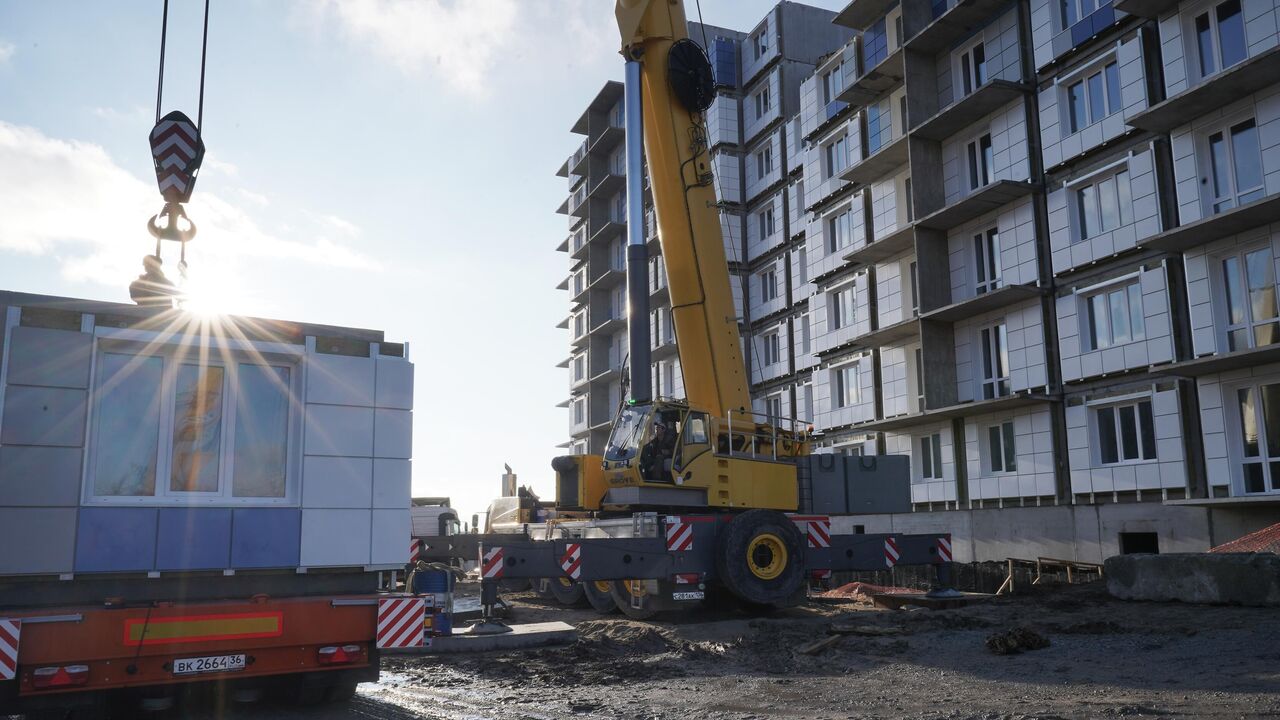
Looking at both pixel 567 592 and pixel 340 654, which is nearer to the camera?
pixel 340 654

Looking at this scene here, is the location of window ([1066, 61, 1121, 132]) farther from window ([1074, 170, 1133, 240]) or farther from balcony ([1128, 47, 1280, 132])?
balcony ([1128, 47, 1280, 132])

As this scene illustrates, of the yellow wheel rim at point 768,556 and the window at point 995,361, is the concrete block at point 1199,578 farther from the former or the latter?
the window at point 995,361

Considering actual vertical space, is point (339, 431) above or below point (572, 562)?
above

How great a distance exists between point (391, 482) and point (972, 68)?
907 inches

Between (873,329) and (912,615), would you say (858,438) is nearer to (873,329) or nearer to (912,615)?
(873,329)

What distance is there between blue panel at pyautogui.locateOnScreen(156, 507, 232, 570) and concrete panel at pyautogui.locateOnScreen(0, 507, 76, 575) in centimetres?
57

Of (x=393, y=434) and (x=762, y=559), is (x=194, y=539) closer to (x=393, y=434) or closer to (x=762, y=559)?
(x=393, y=434)

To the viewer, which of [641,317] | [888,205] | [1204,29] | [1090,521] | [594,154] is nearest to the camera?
[641,317]

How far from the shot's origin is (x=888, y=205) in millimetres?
29375

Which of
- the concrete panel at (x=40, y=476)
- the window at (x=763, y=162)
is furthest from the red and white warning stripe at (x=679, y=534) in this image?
the window at (x=763, y=162)

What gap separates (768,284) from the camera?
40.6 m

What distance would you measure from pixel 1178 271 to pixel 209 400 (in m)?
18.8

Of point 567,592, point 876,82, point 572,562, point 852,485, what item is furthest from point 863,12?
point 572,562

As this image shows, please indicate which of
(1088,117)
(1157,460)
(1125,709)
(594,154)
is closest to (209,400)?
(1125,709)
